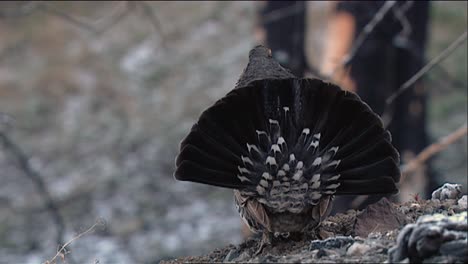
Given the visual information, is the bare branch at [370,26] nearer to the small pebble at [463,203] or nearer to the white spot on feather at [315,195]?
the small pebble at [463,203]

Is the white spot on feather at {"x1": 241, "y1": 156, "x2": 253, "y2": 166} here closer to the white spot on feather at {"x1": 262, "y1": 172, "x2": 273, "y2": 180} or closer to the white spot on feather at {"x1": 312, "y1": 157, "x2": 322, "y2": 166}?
the white spot on feather at {"x1": 262, "y1": 172, "x2": 273, "y2": 180}

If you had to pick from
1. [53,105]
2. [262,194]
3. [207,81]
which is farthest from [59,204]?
[262,194]

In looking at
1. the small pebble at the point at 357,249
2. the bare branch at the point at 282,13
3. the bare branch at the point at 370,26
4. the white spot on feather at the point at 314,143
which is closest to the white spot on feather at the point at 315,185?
the white spot on feather at the point at 314,143

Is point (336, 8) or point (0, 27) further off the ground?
point (0, 27)

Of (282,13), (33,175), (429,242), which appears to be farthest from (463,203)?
(282,13)

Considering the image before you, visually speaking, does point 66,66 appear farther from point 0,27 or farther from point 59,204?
point 59,204

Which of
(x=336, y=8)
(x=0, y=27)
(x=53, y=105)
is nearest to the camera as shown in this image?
(x=336, y=8)
